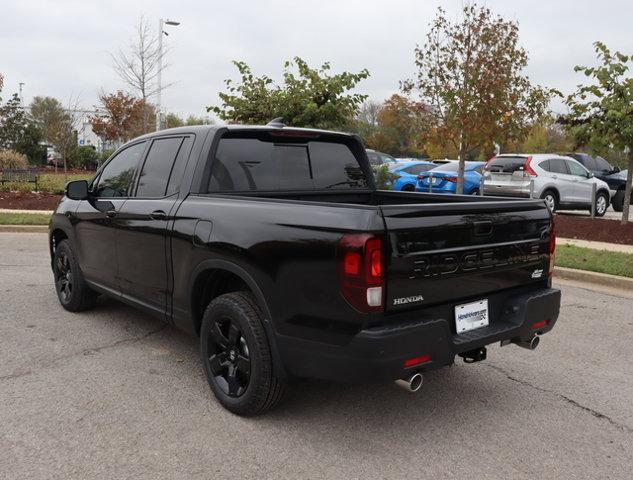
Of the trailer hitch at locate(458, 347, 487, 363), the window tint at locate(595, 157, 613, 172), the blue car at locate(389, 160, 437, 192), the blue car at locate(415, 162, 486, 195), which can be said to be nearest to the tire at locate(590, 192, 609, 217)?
the blue car at locate(415, 162, 486, 195)

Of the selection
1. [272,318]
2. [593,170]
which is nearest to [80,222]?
[272,318]

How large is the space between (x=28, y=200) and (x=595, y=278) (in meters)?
15.4

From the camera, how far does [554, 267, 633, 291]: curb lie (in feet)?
24.9

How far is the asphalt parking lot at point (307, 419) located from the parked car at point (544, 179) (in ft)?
35.6

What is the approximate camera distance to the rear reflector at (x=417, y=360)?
9.68 feet

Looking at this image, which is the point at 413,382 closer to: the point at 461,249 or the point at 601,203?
the point at 461,249

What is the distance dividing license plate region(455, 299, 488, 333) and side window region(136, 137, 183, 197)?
7.59ft

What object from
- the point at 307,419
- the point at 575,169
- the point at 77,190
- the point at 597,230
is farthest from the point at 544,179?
the point at 307,419

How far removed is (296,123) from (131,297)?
8.79 m

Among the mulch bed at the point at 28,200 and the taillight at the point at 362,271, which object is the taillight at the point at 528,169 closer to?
the mulch bed at the point at 28,200

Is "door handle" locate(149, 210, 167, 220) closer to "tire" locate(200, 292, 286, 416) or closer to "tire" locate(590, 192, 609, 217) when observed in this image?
"tire" locate(200, 292, 286, 416)

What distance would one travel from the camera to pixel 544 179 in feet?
50.4

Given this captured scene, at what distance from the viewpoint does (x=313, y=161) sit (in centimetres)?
457

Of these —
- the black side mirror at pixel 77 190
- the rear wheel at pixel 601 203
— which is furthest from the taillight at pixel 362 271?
the rear wheel at pixel 601 203
